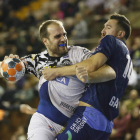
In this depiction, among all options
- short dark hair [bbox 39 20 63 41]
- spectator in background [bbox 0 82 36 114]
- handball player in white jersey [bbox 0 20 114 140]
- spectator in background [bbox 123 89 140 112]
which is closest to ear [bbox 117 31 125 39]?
handball player in white jersey [bbox 0 20 114 140]

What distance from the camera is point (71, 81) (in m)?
3.01

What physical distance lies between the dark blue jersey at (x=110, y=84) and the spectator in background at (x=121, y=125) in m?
3.32

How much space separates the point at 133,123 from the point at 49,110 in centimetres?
352

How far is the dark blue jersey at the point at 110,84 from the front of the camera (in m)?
2.64

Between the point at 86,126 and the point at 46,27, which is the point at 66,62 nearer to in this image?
the point at 46,27

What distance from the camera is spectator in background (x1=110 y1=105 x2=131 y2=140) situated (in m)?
5.87

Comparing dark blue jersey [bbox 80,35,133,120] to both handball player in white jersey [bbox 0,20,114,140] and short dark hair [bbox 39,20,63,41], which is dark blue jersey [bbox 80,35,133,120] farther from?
short dark hair [bbox 39,20,63,41]

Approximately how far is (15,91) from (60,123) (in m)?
5.51

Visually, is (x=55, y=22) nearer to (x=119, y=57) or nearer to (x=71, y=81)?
(x=71, y=81)

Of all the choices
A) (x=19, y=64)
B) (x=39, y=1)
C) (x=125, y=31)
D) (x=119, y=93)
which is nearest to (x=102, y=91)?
(x=119, y=93)

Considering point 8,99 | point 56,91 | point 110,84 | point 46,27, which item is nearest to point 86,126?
point 110,84

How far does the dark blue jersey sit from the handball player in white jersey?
0.33 m

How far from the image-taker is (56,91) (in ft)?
10.0

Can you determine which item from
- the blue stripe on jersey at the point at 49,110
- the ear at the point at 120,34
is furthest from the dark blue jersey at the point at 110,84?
the blue stripe on jersey at the point at 49,110
